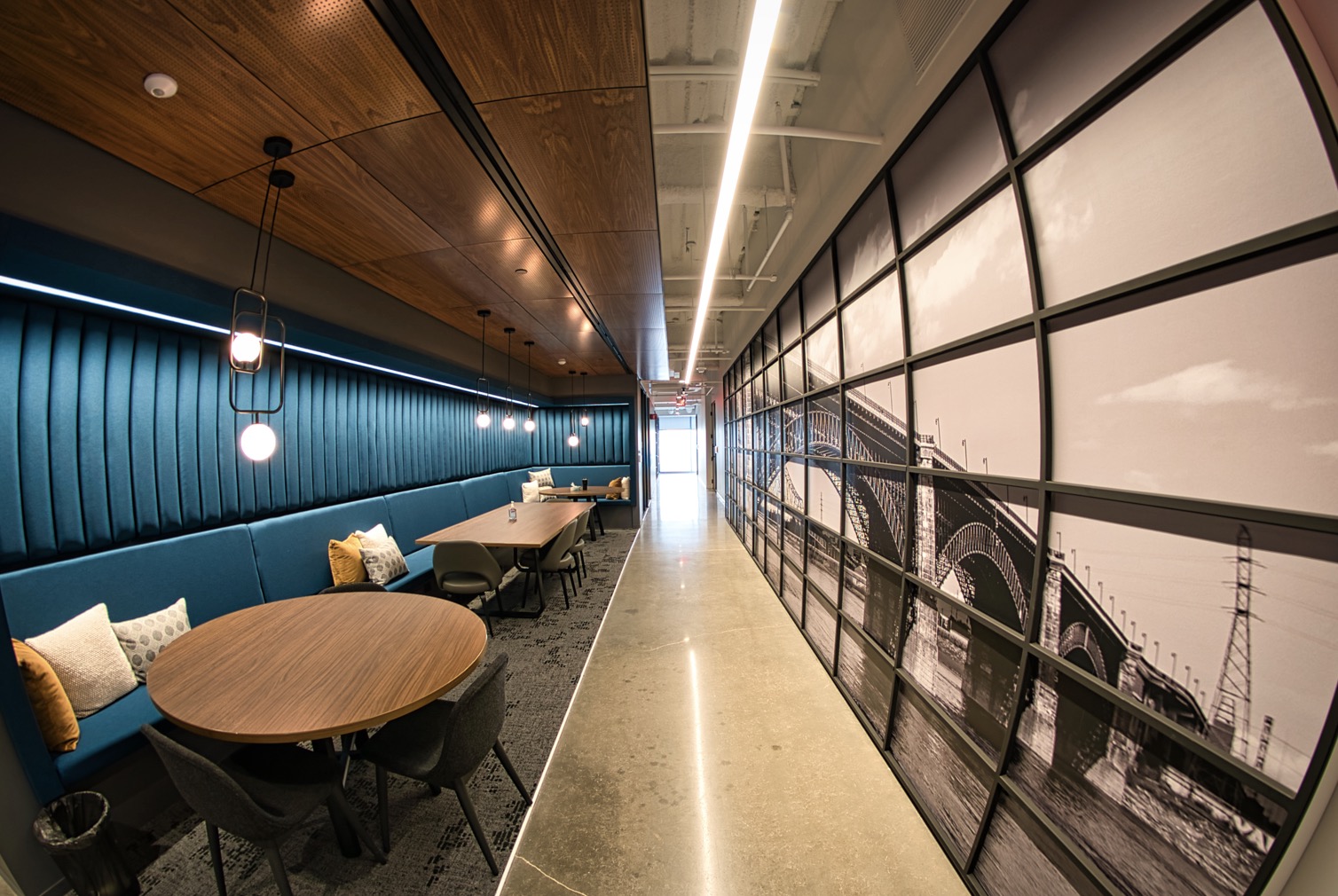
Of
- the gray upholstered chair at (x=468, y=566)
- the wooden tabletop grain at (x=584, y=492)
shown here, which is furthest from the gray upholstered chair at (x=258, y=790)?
the wooden tabletop grain at (x=584, y=492)

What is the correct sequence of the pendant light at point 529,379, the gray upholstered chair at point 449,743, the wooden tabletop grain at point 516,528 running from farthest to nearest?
the pendant light at point 529,379, the wooden tabletop grain at point 516,528, the gray upholstered chair at point 449,743

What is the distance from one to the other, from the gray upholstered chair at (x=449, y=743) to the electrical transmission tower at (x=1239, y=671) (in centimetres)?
184

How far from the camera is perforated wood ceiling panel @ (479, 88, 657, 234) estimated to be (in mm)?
1574

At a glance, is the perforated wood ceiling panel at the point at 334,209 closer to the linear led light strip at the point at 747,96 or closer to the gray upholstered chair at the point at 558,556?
the linear led light strip at the point at 747,96

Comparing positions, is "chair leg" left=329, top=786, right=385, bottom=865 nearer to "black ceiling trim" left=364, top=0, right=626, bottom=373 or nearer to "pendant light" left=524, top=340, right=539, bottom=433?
"black ceiling trim" left=364, top=0, right=626, bottom=373

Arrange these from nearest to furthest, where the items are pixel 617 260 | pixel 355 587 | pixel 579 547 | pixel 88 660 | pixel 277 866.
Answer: pixel 277 866 < pixel 88 660 < pixel 355 587 < pixel 617 260 < pixel 579 547

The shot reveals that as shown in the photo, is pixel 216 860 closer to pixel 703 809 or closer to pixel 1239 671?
pixel 703 809

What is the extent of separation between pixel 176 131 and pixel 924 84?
3033 mm

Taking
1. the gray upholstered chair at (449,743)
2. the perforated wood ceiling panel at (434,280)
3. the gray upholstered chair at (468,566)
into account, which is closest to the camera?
the gray upholstered chair at (449,743)

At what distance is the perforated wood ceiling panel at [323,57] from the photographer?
1.18 metres

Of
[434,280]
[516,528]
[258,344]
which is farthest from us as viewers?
[516,528]

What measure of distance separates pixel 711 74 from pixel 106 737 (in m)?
4.03

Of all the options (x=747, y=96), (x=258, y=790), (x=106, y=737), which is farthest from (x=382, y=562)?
(x=747, y=96)

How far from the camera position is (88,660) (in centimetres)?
167
